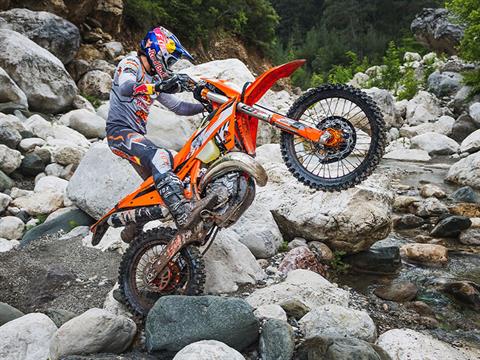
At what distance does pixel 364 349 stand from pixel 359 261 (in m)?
3.51

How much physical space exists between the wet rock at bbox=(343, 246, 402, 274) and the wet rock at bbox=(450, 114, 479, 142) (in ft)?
46.7

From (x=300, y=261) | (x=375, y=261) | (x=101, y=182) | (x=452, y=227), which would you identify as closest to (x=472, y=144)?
(x=452, y=227)

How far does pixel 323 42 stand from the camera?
166ft

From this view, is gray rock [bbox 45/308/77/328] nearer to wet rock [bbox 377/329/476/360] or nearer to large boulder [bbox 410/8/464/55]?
wet rock [bbox 377/329/476/360]

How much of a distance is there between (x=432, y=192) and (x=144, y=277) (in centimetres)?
909

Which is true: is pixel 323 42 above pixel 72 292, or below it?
above

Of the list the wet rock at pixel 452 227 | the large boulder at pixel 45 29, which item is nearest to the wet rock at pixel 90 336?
the wet rock at pixel 452 227

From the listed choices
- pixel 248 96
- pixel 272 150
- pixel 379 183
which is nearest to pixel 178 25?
pixel 272 150

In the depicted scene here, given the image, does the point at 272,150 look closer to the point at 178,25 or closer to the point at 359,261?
the point at 359,261

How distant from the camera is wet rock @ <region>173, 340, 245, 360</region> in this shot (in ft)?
11.1

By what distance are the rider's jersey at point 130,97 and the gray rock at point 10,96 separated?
833 centimetres

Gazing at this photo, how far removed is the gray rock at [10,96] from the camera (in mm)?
11867

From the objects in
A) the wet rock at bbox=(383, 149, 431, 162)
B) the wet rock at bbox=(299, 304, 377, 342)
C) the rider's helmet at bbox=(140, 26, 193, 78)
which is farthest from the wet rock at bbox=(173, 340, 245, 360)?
the wet rock at bbox=(383, 149, 431, 162)

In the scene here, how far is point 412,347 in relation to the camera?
13.2ft
